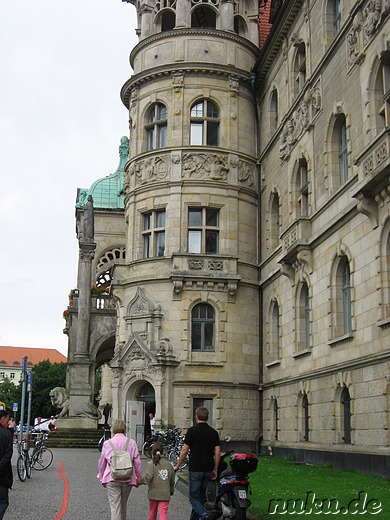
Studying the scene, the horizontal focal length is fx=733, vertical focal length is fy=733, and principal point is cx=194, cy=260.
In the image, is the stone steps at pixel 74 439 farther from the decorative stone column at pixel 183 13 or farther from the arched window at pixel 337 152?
the decorative stone column at pixel 183 13

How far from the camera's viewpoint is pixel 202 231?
31000 mm

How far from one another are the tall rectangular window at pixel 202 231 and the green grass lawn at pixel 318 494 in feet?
42.0

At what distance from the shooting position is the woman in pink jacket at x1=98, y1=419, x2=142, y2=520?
995 cm

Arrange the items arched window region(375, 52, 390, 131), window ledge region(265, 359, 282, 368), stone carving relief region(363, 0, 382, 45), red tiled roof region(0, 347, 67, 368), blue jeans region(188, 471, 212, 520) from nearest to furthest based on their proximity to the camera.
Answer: blue jeans region(188, 471, 212, 520) < arched window region(375, 52, 390, 131) < stone carving relief region(363, 0, 382, 45) < window ledge region(265, 359, 282, 368) < red tiled roof region(0, 347, 67, 368)

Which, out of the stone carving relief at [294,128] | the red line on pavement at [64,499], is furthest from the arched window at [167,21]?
the red line on pavement at [64,499]

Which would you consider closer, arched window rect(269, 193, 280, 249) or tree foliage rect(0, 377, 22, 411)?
arched window rect(269, 193, 280, 249)

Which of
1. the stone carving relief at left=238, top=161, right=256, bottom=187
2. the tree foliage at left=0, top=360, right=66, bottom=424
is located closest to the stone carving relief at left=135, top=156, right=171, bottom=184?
the stone carving relief at left=238, top=161, right=256, bottom=187

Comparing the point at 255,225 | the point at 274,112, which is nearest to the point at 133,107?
the point at 274,112

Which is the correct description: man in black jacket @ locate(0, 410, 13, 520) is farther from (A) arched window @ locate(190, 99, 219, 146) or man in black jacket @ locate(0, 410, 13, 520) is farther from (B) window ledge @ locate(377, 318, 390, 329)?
(A) arched window @ locate(190, 99, 219, 146)

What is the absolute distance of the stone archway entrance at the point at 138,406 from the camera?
30375 mm

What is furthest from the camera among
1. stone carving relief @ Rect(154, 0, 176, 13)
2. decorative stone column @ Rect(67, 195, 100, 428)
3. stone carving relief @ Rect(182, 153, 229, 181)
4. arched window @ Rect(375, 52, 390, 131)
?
decorative stone column @ Rect(67, 195, 100, 428)

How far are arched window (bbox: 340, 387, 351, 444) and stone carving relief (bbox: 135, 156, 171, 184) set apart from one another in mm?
13928

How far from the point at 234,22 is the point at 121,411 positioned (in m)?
19.0

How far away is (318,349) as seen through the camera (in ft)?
76.3
